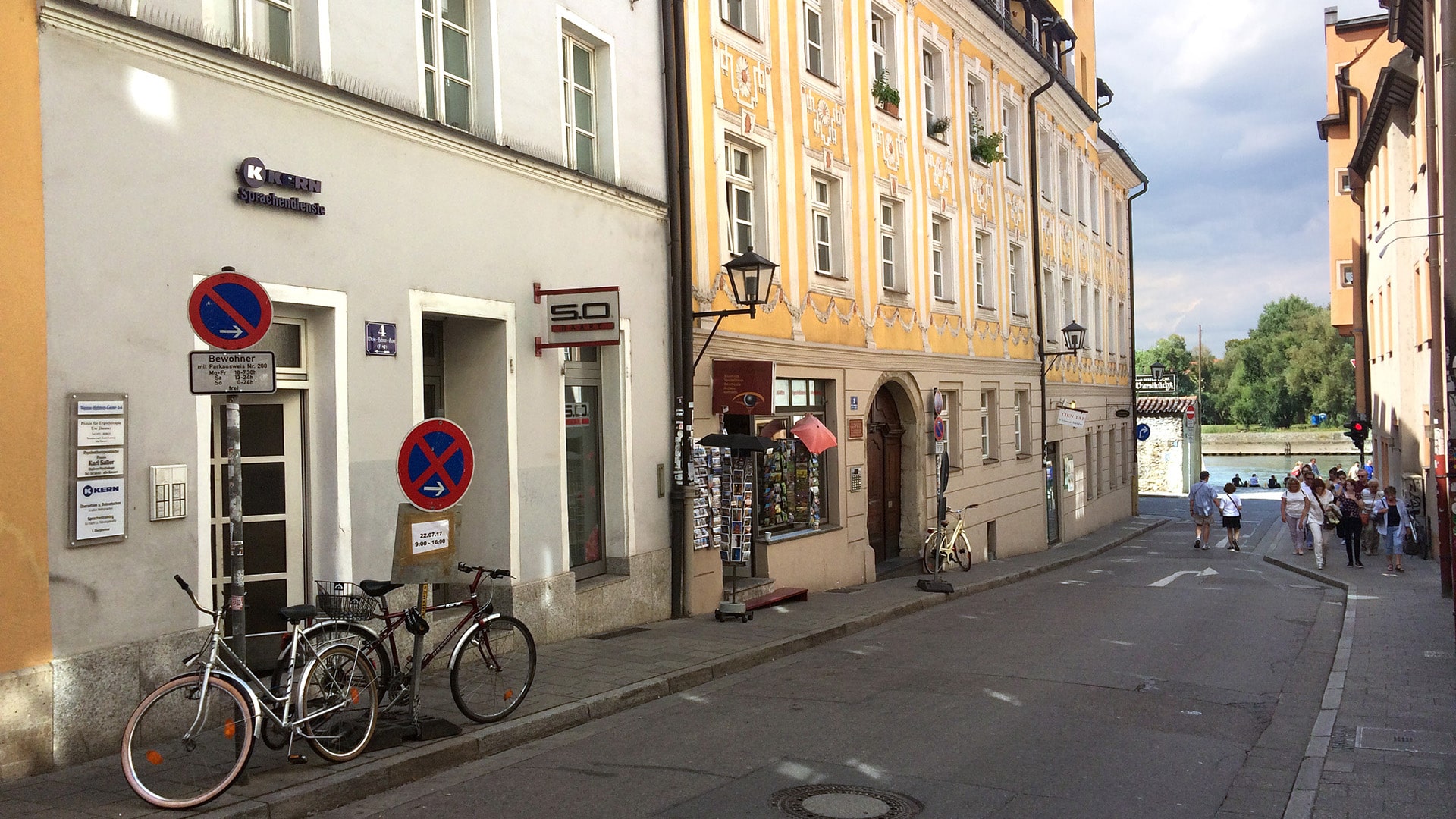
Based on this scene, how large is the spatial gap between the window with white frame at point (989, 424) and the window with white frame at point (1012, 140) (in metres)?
4.86

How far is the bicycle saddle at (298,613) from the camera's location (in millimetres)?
6625

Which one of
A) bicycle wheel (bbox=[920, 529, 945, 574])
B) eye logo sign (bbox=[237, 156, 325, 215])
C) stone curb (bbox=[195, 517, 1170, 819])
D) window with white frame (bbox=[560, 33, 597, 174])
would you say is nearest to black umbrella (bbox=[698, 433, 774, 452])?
stone curb (bbox=[195, 517, 1170, 819])

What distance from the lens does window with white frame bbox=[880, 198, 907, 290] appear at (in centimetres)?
2025

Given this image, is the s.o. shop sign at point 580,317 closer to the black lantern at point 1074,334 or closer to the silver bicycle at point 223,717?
the silver bicycle at point 223,717

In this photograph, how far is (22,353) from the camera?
6645mm

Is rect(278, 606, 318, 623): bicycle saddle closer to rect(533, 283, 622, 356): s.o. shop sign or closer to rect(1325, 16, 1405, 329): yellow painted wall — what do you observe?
rect(533, 283, 622, 356): s.o. shop sign

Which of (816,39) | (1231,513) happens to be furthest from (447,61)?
(1231,513)

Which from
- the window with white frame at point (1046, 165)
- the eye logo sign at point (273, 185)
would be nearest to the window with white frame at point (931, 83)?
the window with white frame at point (1046, 165)

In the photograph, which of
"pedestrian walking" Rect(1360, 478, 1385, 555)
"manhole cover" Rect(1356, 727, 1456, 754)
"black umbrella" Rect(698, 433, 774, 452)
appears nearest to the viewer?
"manhole cover" Rect(1356, 727, 1456, 754)

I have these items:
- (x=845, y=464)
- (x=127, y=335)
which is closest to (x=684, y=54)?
(x=845, y=464)

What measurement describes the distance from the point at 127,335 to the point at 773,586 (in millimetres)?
9513

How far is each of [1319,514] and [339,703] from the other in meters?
21.1

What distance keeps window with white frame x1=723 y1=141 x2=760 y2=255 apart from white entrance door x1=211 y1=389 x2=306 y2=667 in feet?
24.6

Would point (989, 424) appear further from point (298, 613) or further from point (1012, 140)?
point (298, 613)
